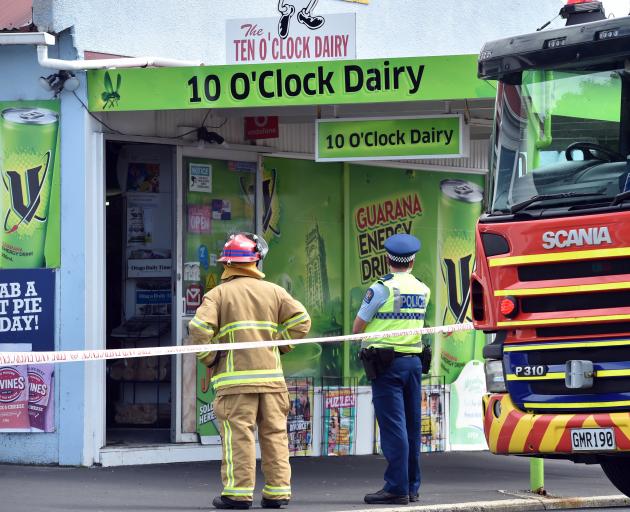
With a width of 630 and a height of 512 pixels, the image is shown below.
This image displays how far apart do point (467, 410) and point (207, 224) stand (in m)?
3.36

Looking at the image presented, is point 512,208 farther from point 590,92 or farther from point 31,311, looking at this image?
point 31,311

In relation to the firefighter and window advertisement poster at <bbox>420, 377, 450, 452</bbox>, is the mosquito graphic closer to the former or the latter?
the firefighter

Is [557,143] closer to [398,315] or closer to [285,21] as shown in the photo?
[398,315]

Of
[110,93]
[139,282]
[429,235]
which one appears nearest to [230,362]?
[110,93]

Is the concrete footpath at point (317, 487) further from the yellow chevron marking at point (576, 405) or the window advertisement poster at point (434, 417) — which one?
the yellow chevron marking at point (576, 405)

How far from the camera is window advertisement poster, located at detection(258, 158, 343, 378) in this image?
13969 mm

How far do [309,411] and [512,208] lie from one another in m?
5.29

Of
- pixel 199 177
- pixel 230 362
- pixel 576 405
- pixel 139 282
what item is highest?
pixel 199 177

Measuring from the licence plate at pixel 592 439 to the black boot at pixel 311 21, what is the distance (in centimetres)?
503

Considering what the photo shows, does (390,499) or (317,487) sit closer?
(390,499)

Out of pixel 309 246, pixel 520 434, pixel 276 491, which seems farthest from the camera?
pixel 309 246

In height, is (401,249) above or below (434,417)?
above

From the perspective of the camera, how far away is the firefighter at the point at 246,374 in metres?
10.3

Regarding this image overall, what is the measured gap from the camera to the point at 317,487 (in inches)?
464
